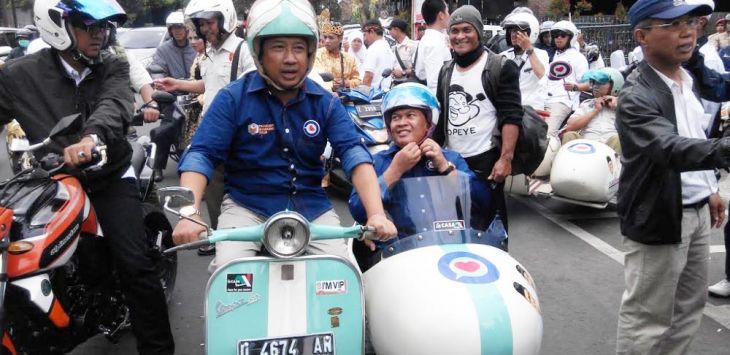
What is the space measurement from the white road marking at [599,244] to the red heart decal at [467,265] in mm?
2631

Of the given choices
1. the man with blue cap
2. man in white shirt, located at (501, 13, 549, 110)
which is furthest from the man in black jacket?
man in white shirt, located at (501, 13, 549, 110)

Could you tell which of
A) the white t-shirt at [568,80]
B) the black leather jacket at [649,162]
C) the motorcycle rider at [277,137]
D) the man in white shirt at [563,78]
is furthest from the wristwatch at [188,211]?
the man in white shirt at [563,78]

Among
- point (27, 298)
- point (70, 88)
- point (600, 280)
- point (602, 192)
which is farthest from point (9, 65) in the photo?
point (602, 192)

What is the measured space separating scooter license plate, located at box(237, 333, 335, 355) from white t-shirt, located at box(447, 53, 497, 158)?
2.59 meters

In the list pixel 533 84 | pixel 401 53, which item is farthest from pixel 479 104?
pixel 401 53

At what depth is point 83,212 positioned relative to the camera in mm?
3590

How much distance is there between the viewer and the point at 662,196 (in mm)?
3213

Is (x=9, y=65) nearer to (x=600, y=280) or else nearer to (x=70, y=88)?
(x=70, y=88)

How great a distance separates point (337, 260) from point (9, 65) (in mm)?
2190

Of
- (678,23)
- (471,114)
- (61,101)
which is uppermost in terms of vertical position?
(678,23)

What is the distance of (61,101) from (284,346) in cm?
202

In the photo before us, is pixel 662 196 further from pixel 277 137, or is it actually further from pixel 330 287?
pixel 277 137

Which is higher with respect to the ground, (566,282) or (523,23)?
(523,23)

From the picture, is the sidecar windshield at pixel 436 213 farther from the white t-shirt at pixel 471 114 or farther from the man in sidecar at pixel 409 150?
the white t-shirt at pixel 471 114
